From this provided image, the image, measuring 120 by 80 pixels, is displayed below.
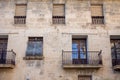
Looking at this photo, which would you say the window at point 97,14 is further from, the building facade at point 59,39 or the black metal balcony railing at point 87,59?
the black metal balcony railing at point 87,59

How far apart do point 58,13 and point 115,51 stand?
489 centimetres

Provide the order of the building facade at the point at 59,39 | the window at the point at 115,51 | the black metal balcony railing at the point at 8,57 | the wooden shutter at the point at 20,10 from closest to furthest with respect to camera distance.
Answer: the building facade at the point at 59,39, the black metal balcony railing at the point at 8,57, the window at the point at 115,51, the wooden shutter at the point at 20,10

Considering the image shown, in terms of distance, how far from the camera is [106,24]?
17.1 m

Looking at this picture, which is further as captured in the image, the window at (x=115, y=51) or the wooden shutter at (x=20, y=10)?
the wooden shutter at (x=20, y=10)

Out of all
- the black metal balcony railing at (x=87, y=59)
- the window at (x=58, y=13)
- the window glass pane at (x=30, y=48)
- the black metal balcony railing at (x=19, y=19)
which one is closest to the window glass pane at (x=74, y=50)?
the black metal balcony railing at (x=87, y=59)

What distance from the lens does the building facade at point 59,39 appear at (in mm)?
15812

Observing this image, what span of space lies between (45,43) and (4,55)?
293 centimetres

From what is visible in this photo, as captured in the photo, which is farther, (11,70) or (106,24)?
(106,24)

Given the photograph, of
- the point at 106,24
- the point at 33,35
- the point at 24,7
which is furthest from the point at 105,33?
the point at 24,7

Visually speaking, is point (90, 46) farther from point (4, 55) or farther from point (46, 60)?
point (4, 55)

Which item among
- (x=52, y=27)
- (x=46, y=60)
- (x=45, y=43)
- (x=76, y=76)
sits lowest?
(x=76, y=76)

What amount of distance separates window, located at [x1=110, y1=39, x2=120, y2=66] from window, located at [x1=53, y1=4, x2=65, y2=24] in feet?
12.8

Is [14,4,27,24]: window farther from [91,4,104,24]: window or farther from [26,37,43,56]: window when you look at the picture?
[91,4,104,24]: window

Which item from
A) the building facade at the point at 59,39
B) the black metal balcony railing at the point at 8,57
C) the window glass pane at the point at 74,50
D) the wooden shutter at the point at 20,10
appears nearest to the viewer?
the building facade at the point at 59,39
